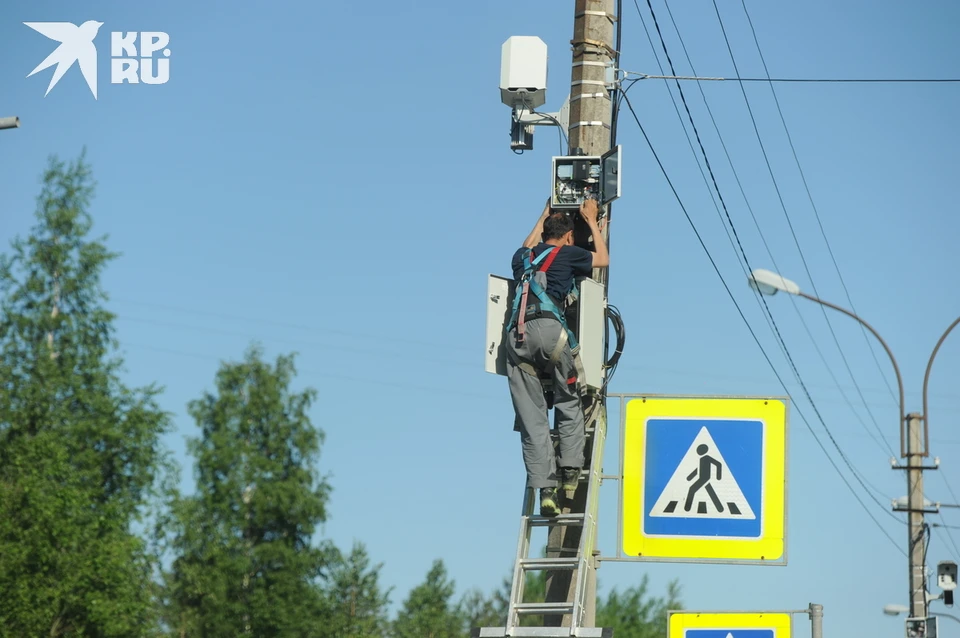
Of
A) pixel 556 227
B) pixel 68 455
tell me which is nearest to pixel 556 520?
pixel 556 227

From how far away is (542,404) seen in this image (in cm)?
922

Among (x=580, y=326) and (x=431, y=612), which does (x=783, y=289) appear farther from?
(x=431, y=612)

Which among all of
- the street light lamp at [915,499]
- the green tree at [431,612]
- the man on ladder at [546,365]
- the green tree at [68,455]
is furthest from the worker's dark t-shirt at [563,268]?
the green tree at [431,612]

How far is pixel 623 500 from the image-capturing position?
9.55 meters

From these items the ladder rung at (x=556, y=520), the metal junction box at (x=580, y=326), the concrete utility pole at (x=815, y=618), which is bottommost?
the concrete utility pole at (x=815, y=618)

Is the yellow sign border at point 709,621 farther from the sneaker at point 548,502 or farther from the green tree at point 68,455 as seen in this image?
the green tree at point 68,455

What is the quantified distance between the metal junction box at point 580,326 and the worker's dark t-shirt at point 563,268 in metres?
0.11

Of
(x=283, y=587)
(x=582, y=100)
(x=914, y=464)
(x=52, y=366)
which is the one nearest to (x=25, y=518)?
(x=52, y=366)

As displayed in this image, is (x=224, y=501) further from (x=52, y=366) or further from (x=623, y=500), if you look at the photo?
(x=623, y=500)

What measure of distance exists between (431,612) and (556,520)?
2686 inches

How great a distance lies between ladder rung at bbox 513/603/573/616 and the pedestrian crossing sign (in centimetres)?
130

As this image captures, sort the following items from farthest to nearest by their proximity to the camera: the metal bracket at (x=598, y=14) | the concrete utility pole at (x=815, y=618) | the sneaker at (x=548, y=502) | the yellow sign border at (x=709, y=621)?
the yellow sign border at (x=709, y=621), the metal bracket at (x=598, y=14), the concrete utility pole at (x=815, y=618), the sneaker at (x=548, y=502)

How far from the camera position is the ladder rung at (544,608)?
8234 mm

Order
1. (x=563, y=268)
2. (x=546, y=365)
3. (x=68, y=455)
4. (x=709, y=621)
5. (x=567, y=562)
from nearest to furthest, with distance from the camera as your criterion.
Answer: (x=567, y=562)
(x=546, y=365)
(x=563, y=268)
(x=709, y=621)
(x=68, y=455)
